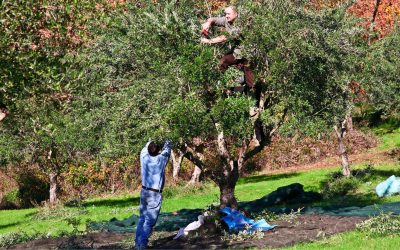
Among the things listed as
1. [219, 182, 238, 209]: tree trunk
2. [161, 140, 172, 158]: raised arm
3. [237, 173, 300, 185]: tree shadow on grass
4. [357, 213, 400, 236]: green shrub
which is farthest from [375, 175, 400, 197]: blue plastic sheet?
[237, 173, 300, 185]: tree shadow on grass

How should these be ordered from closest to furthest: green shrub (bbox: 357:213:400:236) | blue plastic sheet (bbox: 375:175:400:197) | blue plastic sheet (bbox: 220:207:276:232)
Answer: green shrub (bbox: 357:213:400:236) → blue plastic sheet (bbox: 220:207:276:232) → blue plastic sheet (bbox: 375:175:400:197)

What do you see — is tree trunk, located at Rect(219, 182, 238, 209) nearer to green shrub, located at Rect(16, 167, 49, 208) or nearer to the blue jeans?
the blue jeans

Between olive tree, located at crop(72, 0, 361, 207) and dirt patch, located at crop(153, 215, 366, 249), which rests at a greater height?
olive tree, located at crop(72, 0, 361, 207)

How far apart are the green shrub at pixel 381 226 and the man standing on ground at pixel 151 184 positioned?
3609 millimetres

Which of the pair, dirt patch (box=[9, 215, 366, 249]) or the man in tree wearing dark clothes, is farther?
the man in tree wearing dark clothes

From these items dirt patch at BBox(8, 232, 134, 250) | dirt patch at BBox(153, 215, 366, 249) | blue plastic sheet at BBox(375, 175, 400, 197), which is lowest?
dirt patch at BBox(153, 215, 366, 249)

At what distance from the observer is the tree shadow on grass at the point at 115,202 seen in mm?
28111

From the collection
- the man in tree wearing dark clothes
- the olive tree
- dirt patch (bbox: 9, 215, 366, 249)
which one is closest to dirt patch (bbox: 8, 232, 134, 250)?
dirt patch (bbox: 9, 215, 366, 249)

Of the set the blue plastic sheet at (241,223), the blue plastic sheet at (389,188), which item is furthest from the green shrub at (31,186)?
the blue plastic sheet at (241,223)

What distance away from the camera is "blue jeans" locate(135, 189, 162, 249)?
12.9m

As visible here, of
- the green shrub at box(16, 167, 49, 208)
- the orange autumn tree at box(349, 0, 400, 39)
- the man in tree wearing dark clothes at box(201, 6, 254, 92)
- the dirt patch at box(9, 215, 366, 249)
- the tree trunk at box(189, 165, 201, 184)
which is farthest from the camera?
the orange autumn tree at box(349, 0, 400, 39)

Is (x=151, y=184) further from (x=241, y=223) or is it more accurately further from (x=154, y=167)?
(x=241, y=223)

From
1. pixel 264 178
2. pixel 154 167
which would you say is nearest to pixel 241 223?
pixel 154 167

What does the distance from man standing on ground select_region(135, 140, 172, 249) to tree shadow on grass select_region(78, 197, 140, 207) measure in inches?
577
